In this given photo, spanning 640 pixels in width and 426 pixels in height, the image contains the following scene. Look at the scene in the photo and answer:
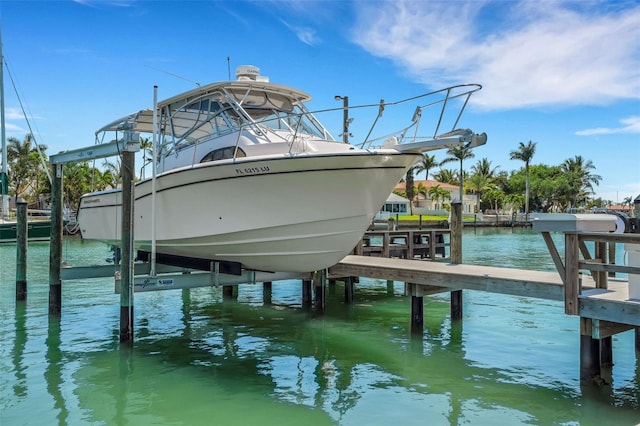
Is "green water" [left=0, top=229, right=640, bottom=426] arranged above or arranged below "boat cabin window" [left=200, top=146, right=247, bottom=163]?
below

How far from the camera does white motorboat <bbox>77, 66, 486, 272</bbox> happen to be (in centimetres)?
827

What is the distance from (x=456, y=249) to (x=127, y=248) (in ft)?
20.6

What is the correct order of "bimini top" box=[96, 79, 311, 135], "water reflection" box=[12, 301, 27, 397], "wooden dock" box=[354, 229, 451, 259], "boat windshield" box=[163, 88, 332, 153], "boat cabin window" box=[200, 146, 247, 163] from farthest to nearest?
"wooden dock" box=[354, 229, 451, 259]
"bimini top" box=[96, 79, 311, 135]
"boat windshield" box=[163, 88, 332, 153]
"boat cabin window" box=[200, 146, 247, 163]
"water reflection" box=[12, 301, 27, 397]

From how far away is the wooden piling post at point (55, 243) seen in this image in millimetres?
11141

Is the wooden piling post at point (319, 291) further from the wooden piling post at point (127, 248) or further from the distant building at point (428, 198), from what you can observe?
the distant building at point (428, 198)

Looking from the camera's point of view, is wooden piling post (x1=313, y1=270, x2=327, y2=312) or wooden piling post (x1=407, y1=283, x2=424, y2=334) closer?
wooden piling post (x1=407, y1=283, x2=424, y2=334)

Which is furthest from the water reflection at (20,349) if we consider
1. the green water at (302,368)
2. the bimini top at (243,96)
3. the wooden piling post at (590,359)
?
the wooden piling post at (590,359)

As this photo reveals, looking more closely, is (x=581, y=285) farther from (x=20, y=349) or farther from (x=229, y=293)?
(x=229, y=293)

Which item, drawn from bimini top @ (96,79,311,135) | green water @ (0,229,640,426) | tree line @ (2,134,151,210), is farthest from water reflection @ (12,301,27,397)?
tree line @ (2,134,151,210)

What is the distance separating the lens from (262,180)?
27.8ft

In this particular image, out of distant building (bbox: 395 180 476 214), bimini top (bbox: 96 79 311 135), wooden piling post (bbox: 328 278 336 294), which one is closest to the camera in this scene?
bimini top (bbox: 96 79 311 135)

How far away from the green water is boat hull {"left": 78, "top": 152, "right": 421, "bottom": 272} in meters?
1.66

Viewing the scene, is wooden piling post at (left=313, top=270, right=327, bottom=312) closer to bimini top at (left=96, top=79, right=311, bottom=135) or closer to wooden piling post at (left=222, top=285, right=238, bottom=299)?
wooden piling post at (left=222, top=285, right=238, bottom=299)

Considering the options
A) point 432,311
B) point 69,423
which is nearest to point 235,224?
point 69,423
